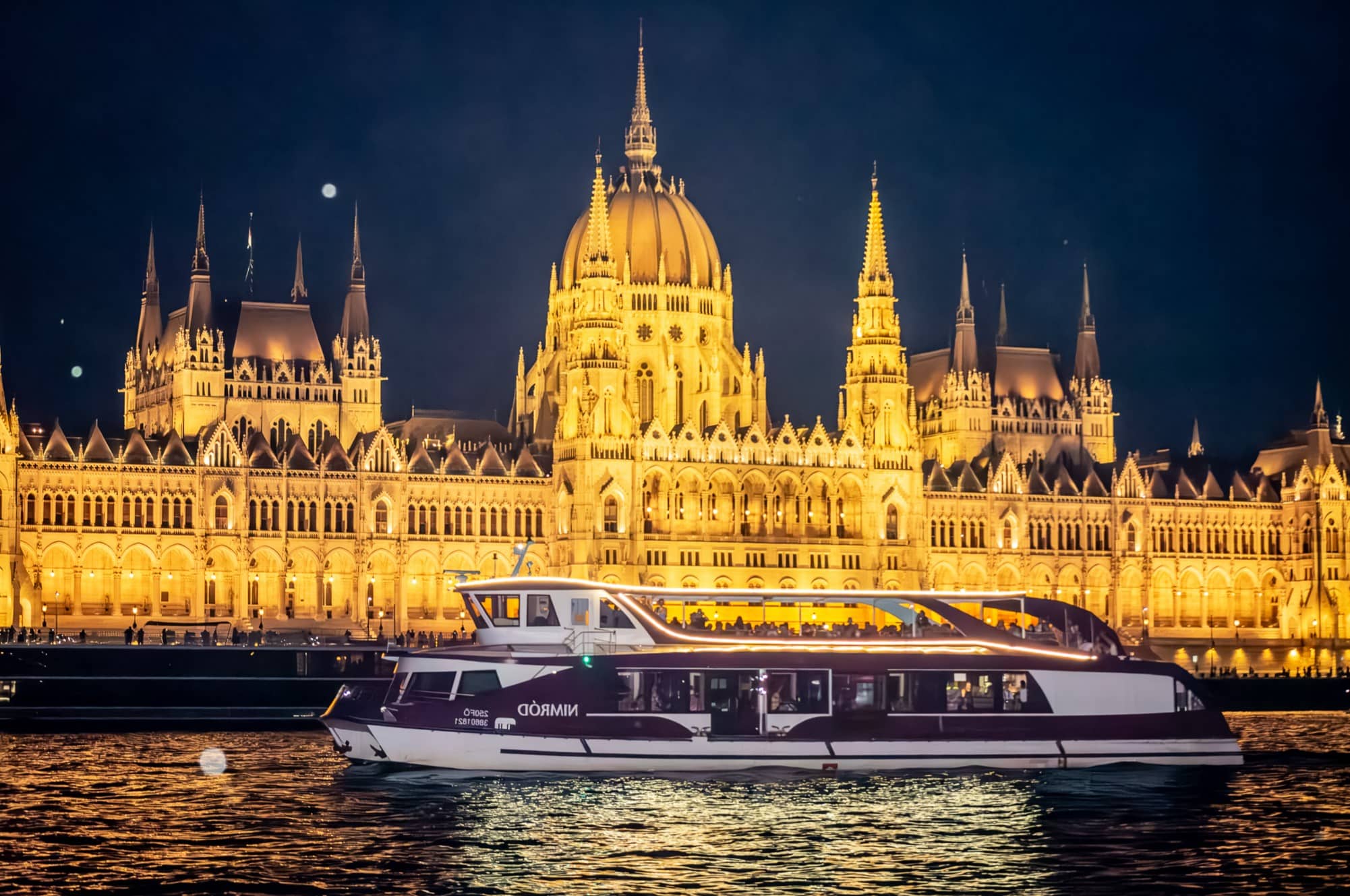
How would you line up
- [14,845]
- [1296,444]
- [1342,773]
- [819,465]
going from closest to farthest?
1. [14,845]
2. [1342,773]
3. [819,465]
4. [1296,444]

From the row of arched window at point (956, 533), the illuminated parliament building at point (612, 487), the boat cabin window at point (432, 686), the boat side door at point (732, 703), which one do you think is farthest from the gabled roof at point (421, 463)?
the boat side door at point (732, 703)

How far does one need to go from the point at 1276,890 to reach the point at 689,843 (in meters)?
14.0

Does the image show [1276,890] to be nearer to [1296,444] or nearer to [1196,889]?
[1196,889]

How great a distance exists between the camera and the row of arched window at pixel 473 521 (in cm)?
14512

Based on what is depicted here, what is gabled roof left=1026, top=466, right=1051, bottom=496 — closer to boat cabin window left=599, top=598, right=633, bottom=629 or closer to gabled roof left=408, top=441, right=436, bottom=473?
gabled roof left=408, top=441, right=436, bottom=473

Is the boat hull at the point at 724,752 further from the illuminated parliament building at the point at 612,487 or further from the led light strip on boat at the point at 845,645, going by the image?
the illuminated parliament building at the point at 612,487

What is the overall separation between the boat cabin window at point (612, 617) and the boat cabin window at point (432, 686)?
197 inches

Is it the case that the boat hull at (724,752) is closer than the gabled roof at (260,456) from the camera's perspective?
Yes

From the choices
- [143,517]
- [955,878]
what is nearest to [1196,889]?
[955,878]

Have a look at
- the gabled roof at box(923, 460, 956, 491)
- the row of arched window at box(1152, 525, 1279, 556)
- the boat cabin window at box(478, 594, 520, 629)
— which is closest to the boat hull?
the boat cabin window at box(478, 594, 520, 629)

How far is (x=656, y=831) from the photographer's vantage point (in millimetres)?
61469

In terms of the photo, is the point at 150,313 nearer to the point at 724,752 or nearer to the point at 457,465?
the point at 457,465

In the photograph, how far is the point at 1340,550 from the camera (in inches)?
6491

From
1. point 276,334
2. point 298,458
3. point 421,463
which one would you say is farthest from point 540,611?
point 276,334
